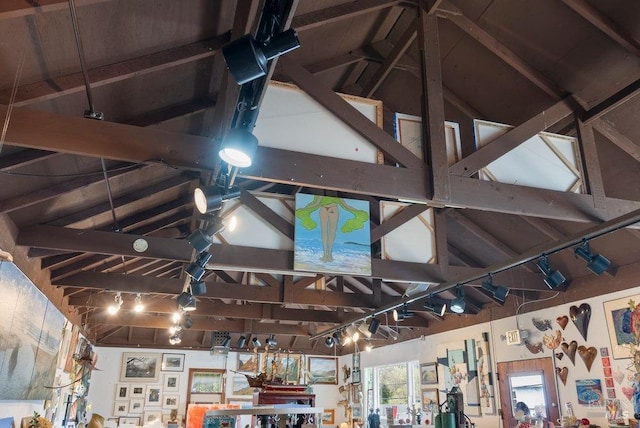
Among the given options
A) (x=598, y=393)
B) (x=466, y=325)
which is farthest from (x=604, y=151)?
(x=466, y=325)

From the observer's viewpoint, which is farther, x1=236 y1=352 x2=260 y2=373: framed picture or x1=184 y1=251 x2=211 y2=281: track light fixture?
x1=236 y1=352 x2=260 y2=373: framed picture

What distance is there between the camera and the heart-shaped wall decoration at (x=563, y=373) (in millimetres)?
7281

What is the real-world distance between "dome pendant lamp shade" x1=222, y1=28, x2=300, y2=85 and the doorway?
7133mm

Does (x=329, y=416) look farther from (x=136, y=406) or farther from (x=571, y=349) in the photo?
(x=571, y=349)

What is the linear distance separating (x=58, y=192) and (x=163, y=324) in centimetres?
778

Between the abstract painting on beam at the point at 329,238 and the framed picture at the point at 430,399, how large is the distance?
19.2 feet

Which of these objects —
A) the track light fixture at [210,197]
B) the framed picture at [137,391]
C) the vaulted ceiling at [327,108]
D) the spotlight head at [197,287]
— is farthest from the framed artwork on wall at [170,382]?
the track light fixture at [210,197]

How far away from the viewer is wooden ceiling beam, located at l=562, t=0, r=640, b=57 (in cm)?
452

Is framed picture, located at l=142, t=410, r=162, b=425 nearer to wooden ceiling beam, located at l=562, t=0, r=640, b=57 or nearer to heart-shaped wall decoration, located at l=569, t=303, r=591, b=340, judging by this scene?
heart-shaped wall decoration, located at l=569, t=303, r=591, b=340

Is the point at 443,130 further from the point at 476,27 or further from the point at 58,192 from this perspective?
the point at 58,192

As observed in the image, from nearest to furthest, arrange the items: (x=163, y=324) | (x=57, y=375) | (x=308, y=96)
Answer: (x=308, y=96)
(x=57, y=375)
(x=163, y=324)

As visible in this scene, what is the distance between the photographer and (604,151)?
219 inches

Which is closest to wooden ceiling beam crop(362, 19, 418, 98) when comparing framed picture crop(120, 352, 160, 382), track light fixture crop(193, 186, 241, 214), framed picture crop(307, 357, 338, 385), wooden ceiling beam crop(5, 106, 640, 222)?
wooden ceiling beam crop(5, 106, 640, 222)

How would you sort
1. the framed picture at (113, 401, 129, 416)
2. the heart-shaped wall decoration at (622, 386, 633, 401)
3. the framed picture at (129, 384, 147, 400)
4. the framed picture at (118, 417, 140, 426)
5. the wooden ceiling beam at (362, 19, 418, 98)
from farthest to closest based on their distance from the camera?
1. the framed picture at (129, 384, 147, 400)
2. the framed picture at (113, 401, 129, 416)
3. the framed picture at (118, 417, 140, 426)
4. the heart-shaped wall decoration at (622, 386, 633, 401)
5. the wooden ceiling beam at (362, 19, 418, 98)
